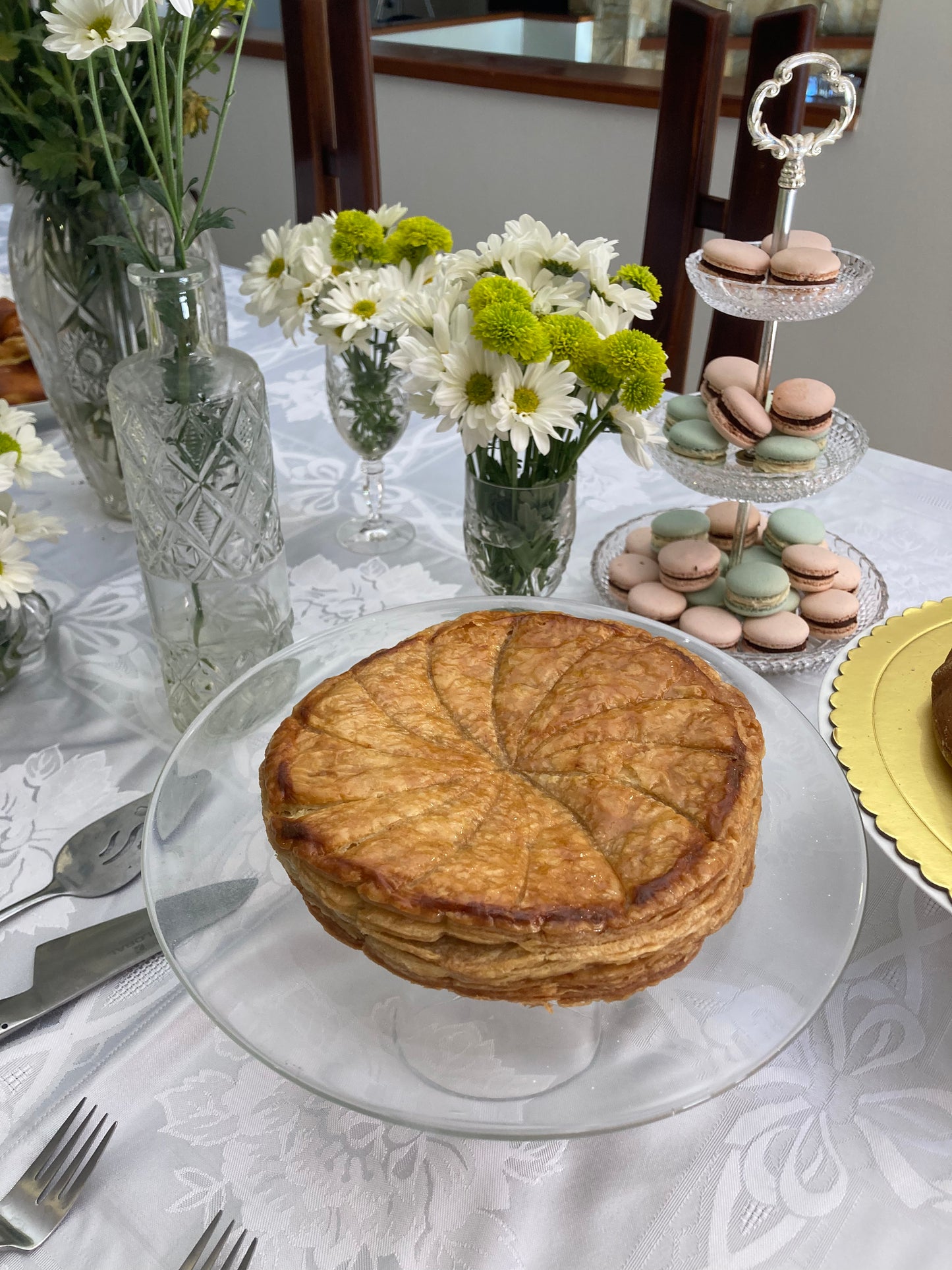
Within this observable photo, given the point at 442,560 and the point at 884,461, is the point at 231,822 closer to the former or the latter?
the point at 442,560

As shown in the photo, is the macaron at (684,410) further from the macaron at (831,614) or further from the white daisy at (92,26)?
the white daisy at (92,26)

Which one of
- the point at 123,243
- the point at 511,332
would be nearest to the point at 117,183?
the point at 123,243

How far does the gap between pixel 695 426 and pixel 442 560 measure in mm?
321

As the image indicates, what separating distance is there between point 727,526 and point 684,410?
141 millimetres

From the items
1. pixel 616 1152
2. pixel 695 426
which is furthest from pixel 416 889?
pixel 695 426

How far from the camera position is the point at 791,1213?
0.59 m

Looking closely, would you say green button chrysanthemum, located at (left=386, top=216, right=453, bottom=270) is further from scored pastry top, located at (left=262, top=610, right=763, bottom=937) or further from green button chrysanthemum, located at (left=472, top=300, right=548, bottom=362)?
scored pastry top, located at (left=262, top=610, right=763, bottom=937)

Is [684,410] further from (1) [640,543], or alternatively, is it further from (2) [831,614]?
(2) [831,614]

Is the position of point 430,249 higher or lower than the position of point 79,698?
higher

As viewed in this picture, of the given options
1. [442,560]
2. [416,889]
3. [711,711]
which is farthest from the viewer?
[442,560]

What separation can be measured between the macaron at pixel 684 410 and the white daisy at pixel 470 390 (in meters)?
0.29

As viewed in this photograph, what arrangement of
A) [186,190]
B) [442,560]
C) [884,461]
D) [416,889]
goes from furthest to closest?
1. [884,461]
2. [442,560]
3. [186,190]
4. [416,889]

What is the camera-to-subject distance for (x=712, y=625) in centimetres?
98

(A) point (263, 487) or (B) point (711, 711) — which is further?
(A) point (263, 487)
